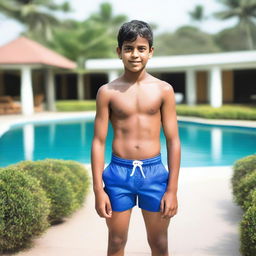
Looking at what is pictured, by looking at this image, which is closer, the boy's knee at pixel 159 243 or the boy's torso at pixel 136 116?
the boy's torso at pixel 136 116

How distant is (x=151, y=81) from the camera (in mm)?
2500

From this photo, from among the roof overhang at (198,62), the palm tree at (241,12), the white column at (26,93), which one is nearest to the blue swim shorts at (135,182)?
the roof overhang at (198,62)

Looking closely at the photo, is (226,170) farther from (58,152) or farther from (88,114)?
(88,114)

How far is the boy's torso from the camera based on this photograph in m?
2.45

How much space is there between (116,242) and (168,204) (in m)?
0.47

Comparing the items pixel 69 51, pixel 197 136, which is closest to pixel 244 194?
pixel 197 136

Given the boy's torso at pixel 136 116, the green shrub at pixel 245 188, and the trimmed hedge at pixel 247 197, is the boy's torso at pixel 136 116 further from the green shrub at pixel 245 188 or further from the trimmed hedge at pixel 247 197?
the green shrub at pixel 245 188

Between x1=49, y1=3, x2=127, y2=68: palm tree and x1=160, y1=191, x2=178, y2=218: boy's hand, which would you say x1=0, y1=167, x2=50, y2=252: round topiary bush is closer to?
x1=160, y1=191, x2=178, y2=218: boy's hand

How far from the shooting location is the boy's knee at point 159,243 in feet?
8.43

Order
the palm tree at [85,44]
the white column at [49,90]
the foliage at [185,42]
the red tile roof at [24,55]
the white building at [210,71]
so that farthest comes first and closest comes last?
the foliage at [185,42], the palm tree at [85,44], the white column at [49,90], the white building at [210,71], the red tile roof at [24,55]

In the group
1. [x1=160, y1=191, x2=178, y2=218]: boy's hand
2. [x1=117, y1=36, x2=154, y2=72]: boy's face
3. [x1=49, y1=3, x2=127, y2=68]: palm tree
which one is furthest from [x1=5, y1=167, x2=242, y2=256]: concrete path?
[x1=49, y1=3, x2=127, y2=68]: palm tree

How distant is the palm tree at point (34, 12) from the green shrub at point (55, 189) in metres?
29.3

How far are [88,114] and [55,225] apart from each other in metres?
17.7

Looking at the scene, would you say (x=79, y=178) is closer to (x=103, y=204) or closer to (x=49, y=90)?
(x=103, y=204)
